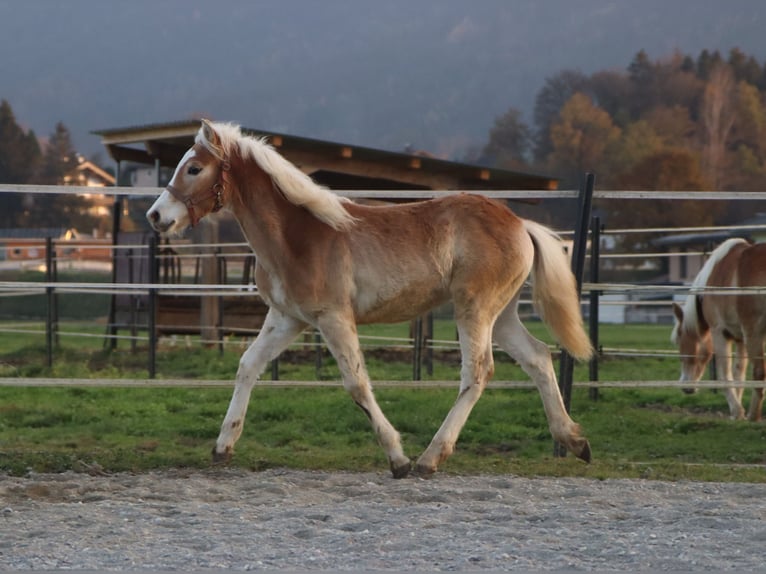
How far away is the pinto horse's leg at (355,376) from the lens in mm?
5590

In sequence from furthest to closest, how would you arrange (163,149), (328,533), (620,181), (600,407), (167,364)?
(620,181) → (163,149) → (167,364) → (600,407) → (328,533)

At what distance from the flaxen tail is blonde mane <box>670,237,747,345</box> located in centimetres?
265

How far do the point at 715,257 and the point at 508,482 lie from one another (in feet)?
16.5

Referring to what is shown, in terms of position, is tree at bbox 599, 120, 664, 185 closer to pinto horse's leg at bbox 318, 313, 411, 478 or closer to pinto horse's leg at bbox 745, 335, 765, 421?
pinto horse's leg at bbox 745, 335, 765, 421

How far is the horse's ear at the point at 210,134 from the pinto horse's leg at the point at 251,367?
0.95 m

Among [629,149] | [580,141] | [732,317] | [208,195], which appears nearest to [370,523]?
[208,195]

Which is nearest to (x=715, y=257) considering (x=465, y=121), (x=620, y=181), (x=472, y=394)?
(x=472, y=394)

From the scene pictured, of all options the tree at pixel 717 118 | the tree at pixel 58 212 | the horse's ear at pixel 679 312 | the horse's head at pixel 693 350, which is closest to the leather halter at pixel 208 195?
the horse's head at pixel 693 350

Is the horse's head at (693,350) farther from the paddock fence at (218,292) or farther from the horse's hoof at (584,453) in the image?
the horse's hoof at (584,453)

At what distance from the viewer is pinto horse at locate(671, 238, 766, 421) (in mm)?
9055

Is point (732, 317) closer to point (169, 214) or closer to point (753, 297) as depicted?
point (753, 297)

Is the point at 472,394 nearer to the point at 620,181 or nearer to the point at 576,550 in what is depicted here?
the point at 576,550

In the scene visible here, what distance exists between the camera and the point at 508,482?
5406mm

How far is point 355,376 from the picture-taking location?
222 inches
